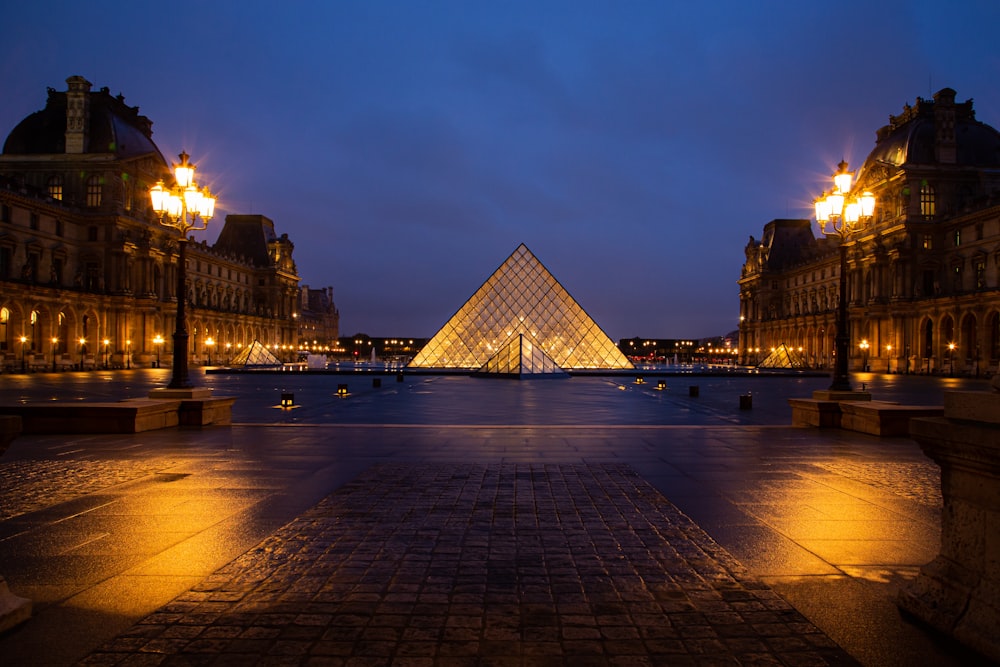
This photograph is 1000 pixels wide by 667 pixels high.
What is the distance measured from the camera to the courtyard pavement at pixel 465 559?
2717 millimetres

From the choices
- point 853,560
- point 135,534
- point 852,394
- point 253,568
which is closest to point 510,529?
point 253,568

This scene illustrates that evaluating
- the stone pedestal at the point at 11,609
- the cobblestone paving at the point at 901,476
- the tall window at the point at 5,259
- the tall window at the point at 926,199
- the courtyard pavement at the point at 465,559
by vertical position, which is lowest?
the cobblestone paving at the point at 901,476

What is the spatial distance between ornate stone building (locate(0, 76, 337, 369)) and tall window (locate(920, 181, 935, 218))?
191 ft

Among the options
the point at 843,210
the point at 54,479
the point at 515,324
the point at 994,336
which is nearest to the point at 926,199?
the point at 994,336

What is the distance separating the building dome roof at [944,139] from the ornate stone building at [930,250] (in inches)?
3.0

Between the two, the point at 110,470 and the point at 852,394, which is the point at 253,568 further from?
the point at 852,394

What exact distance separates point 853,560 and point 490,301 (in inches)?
1523

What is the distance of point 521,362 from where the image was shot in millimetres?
32531

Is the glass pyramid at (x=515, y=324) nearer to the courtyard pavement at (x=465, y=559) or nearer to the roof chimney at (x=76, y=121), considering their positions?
the roof chimney at (x=76, y=121)

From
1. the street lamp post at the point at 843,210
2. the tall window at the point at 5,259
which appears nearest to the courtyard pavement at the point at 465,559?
the street lamp post at the point at 843,210

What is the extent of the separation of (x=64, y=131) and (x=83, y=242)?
30.6 ft

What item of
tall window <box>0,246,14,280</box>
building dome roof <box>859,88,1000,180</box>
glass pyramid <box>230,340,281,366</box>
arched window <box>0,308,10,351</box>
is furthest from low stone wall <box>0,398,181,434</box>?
building dome roof <box>859,88,1000,180</box>

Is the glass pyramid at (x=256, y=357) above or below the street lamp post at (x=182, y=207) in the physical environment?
below

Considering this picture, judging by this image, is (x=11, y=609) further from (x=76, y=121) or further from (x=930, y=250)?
(x=930, y=250)
